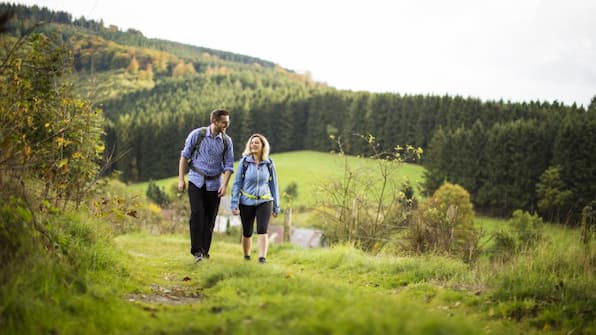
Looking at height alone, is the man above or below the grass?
above

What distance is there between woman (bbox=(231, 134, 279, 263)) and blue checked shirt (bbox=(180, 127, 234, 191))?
0.26 metres

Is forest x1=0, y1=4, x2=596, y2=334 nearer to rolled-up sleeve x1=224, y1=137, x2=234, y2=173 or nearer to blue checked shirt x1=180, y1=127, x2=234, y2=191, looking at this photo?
blue checked shirt x1=180, y1=127, x2=234, y2=191

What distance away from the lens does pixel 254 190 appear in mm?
7355

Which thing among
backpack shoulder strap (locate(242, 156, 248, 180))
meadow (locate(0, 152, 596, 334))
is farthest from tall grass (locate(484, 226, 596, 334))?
backpack shoulder strap (locate(242, 156, 248, 180))

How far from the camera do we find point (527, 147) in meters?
57.2

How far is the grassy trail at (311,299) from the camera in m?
3.19

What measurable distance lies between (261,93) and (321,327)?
101057 millimetres

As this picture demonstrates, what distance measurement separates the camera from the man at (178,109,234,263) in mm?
7348

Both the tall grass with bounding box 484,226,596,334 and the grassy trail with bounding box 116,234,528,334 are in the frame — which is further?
the tall grass with bounding box 484,226,596,334

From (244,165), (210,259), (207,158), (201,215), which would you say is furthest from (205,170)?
(210,259)

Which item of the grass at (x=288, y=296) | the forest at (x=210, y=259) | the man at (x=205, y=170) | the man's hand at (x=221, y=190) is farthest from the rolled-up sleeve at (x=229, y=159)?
the grass at (x=288, y=296)

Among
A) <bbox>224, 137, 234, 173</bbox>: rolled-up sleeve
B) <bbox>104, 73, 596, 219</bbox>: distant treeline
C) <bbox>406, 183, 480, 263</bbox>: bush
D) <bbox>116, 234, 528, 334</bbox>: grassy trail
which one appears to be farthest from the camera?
<bbox>104, 73, 596, 219</bbox>: distant treeline

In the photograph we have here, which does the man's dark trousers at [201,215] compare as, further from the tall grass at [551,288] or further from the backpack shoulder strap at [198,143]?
the tall grass at [551,288]

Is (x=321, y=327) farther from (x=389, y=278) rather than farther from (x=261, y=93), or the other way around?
(x=261, y=93)
